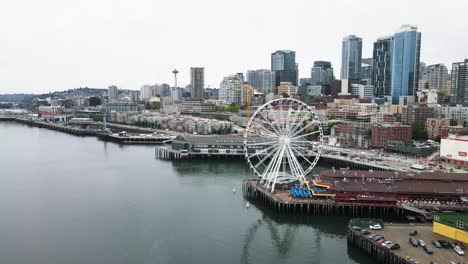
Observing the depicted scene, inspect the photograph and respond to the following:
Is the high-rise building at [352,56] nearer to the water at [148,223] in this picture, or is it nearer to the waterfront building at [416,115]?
the waterfront building at [416,115]

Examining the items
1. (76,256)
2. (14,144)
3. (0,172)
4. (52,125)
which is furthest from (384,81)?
(76,256)

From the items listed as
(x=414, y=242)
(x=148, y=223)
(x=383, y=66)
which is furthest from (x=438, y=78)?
(x=148, y=223)

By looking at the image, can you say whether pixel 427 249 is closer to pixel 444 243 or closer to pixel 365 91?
pixel 444 243

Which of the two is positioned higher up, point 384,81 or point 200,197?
point 384,81

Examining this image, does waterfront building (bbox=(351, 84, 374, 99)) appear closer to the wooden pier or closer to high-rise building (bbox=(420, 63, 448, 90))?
high-rise building (bbox=(420, 63, 448, 90))

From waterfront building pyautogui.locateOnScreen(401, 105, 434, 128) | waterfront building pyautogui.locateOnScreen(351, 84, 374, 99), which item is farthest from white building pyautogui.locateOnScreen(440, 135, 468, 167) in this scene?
waterfront building pyautogui.locateOnScreen(351, 84, 374, 99)

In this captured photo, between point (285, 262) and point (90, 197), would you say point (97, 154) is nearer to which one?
point (90, 197)
